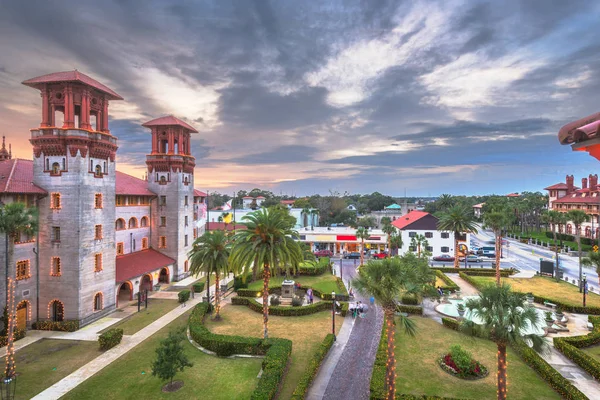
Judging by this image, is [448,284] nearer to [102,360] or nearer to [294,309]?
[294,309]

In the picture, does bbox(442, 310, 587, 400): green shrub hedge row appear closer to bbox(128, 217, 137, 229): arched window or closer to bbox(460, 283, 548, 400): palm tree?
bbox(460, 283, 548, 400): palm tree

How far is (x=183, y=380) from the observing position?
21812 mm

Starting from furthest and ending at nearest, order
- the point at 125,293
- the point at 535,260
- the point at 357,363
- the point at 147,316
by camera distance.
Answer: the point at 535,260, the point at 125,293, the point at 147,316, the point at 357,363

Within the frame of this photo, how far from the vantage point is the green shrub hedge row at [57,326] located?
3075 cm

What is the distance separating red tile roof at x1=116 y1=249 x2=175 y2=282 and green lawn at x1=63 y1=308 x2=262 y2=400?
52.5 ft

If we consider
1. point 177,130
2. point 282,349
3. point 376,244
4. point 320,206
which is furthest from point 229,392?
point 320,206

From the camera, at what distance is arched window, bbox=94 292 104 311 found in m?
34.4

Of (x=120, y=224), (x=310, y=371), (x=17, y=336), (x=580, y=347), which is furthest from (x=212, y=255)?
(x=580, y=347)

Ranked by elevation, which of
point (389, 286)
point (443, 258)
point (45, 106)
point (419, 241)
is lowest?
point (443, 258)

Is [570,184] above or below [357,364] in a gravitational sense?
above

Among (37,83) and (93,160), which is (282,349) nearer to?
(93,160)

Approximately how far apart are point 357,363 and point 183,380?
12617 millimetres

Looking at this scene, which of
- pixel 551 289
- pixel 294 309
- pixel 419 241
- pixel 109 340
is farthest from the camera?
pixel 419 241

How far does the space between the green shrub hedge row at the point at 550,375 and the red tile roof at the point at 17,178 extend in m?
40.6
